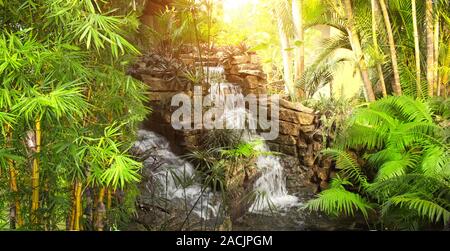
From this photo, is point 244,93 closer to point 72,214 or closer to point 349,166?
point 349,166

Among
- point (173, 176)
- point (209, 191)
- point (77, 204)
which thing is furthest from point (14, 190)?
point (209, 191)

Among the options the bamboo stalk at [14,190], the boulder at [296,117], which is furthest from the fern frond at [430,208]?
the bamboo stalk at [14,190]

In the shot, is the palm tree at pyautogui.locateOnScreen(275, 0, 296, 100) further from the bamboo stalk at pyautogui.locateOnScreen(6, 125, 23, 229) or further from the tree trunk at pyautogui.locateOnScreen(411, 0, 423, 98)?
the bamboo stalk at pyautogui.locateOnScreen(6, 125, 23, 229)

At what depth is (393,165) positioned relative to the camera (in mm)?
3234

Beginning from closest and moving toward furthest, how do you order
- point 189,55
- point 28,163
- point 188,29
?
point 28,163
point 188,29
point 189,55

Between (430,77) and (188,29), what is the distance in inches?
88.1

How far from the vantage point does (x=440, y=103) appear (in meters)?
3.60

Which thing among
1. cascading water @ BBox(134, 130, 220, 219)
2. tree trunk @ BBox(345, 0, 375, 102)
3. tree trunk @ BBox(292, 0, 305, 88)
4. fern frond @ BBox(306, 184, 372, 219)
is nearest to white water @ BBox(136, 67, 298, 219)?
cascading water @ BBox(134, 130, 220, 219)

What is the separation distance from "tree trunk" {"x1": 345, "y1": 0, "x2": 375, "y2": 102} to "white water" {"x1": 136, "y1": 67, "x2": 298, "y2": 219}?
117 centimetres

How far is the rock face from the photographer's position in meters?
3.75

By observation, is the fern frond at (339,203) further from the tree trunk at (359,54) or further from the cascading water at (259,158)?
the tree trunk at (359,54)

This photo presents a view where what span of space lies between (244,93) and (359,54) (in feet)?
4.06
